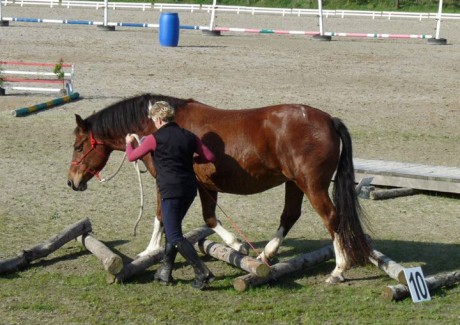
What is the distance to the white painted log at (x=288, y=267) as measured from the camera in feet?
25.5

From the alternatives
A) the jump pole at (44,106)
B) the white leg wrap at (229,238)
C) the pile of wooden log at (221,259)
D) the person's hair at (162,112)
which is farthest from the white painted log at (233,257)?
the jump pole at (44,106)

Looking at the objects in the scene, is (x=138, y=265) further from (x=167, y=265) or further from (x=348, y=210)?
(x=348, y=210)

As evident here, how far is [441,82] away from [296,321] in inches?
646

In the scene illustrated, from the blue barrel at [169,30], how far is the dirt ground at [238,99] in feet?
1.47

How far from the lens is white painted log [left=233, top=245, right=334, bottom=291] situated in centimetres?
778

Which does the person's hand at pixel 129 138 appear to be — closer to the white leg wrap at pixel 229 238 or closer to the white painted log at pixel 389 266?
the white leg wrap at pixel 229 238

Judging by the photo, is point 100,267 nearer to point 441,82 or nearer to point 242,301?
point 242,301

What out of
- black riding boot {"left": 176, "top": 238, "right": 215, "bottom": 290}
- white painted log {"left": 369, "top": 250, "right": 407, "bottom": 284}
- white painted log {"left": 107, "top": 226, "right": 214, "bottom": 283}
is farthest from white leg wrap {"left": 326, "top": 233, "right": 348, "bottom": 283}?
white painted log {"left": 107, "top": 226, "right": 214, "bottom": 283}

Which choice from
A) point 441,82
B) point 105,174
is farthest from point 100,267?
point 441,82

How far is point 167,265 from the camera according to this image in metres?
7.98

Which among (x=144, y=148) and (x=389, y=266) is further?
(x=389, y=266)

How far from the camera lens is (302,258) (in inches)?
326

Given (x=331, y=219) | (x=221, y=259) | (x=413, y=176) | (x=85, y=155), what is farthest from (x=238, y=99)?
(x=331, y=219)

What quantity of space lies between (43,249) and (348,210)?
9.43ft
